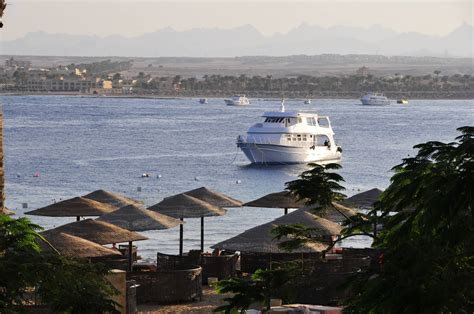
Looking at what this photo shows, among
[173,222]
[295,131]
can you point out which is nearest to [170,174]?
[295,131]

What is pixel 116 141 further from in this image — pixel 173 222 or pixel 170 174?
pixel 173 222

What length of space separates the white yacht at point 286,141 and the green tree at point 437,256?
72.8 meters

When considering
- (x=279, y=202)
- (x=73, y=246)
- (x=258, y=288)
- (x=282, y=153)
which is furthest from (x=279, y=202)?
(x=282, y=153)

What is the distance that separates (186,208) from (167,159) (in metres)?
62.0

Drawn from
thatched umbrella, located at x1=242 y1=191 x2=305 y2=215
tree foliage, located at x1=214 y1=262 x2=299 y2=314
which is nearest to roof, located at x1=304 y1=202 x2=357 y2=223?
thatched umbrella, located at x1=242 y1=191 x2=305 y2=215

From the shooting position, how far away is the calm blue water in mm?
55844

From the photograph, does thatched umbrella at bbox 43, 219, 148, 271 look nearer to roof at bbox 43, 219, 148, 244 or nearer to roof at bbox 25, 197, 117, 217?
roof at bbox 43, 219, 148, 244

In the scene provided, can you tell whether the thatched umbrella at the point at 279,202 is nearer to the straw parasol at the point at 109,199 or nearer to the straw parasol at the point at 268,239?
the straw parasol at the point at 109,199

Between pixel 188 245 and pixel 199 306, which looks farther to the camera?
pixel 188 245

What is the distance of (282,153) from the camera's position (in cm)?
8431

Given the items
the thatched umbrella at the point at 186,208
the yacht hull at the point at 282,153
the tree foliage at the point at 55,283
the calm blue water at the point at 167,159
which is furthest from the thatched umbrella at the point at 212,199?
the yacht hull at the point at 282,153

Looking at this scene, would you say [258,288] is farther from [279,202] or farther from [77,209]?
[279,202]

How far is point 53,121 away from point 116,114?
26417 mm

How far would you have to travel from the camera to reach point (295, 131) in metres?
84.5
